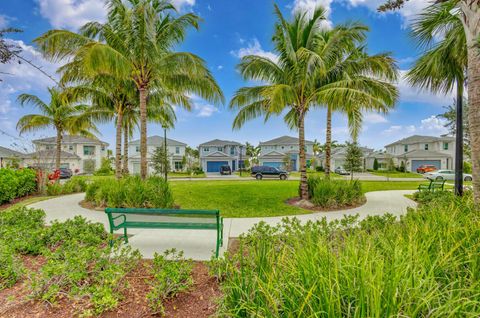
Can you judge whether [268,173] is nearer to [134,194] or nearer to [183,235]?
[134,194]

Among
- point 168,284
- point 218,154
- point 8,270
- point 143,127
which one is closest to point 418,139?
point 218,154

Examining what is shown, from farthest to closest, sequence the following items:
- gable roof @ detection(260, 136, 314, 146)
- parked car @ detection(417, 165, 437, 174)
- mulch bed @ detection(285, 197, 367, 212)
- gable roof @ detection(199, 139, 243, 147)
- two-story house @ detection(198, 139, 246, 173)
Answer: gable roof @ detection(260, 136, 314, 146) → gable roof @ detection(199, 139, 243, 147) → two-story house @ detection(198, 139, 246, 173) → parked car @ detection(417, 165, 437, 174) → mulch bed @ detection(285, 197, 367, 212)

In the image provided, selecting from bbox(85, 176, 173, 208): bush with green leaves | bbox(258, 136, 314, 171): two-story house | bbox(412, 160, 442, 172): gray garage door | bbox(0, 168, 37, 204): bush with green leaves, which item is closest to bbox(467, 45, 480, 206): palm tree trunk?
bbox(85, 176, 173, 208): bush with green leaves

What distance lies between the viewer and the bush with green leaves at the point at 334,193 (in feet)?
30.6

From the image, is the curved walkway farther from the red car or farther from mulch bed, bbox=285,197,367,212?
the red car

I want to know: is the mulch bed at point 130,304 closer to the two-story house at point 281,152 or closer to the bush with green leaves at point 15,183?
the bush with green leaves at point 15,183

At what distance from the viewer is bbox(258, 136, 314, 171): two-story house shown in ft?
144

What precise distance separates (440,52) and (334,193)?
562cm

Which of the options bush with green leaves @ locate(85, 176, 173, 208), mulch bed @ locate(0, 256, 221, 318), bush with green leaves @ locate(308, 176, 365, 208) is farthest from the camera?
bush with green leaves @ locate(308, 176, 365, 208)

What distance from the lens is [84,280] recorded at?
10.6 feet

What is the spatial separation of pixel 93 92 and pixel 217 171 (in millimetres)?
31892

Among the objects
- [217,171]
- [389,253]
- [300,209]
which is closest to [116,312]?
[389,253]

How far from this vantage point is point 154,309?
268cm

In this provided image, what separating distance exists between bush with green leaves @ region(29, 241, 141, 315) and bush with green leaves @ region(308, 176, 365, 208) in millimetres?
7680
